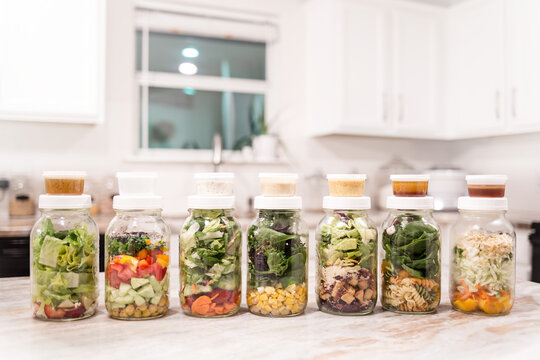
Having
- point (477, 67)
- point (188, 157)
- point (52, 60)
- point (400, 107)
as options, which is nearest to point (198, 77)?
point (188, 157)

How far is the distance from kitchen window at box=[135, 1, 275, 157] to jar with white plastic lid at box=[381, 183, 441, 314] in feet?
8.26

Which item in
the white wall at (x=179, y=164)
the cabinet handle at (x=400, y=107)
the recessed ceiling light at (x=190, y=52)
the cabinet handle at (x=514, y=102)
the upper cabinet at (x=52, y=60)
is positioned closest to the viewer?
the upper cabinet at (x=52, y=60)

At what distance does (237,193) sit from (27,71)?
4.90 feet

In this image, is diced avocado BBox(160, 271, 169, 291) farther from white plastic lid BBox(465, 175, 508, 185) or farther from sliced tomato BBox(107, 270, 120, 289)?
white plastic lid BBox(465, 175, 508, 185)

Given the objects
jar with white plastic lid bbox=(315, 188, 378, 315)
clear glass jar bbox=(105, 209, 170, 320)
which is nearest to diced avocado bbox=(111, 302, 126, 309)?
clear glass jar bbox=(105, 209, 170, 320)

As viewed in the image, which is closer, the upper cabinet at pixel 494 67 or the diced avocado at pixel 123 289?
the diced avocado at pixel 123 289

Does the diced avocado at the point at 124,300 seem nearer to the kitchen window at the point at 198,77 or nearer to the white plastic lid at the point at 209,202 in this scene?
the white plastic lid at the point at 209,202

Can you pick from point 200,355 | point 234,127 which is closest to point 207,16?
point 234,127

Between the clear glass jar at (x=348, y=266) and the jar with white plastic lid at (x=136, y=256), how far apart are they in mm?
292

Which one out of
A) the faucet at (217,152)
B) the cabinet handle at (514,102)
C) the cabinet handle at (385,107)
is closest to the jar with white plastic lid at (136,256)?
the faucet at (217,152)

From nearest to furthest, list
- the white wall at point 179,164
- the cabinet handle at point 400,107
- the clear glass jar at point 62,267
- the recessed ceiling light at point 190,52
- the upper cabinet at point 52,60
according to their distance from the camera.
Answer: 1. the clear glass jar at point 62,267
2. the upper cabinet at point 52,60
3. the white wall at point 179,164
4. the recessed ceiling light at point 190,52
5. the cabinet handle at point 400,107

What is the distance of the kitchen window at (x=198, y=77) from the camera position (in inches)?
126

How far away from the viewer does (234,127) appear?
3.43 meters

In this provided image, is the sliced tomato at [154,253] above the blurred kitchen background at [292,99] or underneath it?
underneath
